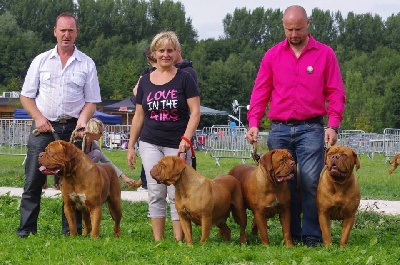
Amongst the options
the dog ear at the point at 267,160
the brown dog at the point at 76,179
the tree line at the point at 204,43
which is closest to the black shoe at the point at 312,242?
the dog ear at the point at 267,160

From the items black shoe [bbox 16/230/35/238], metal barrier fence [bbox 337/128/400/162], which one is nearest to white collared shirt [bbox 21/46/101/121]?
black shoe [bbox 16/230/35/238]

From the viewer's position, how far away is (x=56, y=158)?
830cm

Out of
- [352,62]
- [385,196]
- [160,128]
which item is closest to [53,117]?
[160,128]

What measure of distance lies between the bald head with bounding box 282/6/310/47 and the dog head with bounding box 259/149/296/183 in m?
1.15

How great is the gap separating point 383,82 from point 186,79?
254ft

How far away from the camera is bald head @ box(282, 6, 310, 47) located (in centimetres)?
817

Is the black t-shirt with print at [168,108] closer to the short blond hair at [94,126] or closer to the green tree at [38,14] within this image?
the short blond hair at [94,126]

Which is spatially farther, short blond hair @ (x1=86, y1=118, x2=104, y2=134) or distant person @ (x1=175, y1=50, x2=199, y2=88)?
short blond hair @ (x1=86, y1=118, x2=104, y2=134)

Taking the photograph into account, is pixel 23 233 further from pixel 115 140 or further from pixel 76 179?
pixel 115 140

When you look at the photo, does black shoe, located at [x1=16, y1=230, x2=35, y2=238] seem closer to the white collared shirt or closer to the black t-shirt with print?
the white collared shirt

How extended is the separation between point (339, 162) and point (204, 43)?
103 metres

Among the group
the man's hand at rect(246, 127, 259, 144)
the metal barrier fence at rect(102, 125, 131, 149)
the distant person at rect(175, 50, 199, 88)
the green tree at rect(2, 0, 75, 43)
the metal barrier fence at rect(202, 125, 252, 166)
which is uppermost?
the green tree at rect(2, 0, 75, 43)

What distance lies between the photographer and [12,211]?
11422mm

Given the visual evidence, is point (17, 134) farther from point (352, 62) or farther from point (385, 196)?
point (352, 62)
